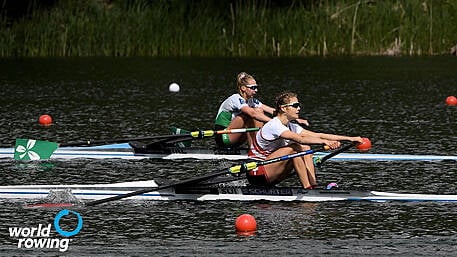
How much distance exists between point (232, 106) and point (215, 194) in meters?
3.55

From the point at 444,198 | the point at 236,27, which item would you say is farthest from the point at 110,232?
the point at 236,27

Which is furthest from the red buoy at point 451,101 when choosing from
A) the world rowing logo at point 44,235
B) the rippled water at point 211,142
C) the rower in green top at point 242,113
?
the world rowing logo at point 44,235

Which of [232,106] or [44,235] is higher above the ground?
[232,106]

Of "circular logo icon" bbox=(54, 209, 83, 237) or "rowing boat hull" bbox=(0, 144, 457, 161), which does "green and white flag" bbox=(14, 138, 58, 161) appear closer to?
"rowing boat hull" bbox=(0, 144, 457, 161)

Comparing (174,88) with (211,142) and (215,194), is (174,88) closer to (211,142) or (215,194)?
(211,142)

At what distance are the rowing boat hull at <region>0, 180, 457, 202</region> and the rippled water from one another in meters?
0.15

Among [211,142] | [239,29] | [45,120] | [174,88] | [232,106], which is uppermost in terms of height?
[239,29]

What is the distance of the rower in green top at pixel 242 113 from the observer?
16.3 metres

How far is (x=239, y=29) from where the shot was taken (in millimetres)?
35625

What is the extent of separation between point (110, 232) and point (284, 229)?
5.49ft

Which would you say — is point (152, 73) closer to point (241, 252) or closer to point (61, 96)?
point (61, 96)

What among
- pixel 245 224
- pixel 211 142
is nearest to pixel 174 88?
pixel 211 142

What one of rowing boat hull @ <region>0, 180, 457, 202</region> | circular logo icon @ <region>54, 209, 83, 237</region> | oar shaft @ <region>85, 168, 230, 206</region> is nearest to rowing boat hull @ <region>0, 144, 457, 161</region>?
rowing boat hull @ <region>0, 180, 457, 202</region>

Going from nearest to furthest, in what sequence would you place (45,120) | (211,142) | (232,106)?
(232,106)
(211,142)
(45,120)
